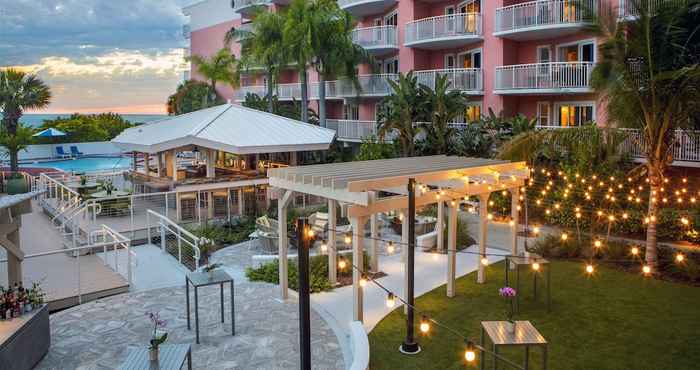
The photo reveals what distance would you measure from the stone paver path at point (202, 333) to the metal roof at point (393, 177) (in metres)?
2.53

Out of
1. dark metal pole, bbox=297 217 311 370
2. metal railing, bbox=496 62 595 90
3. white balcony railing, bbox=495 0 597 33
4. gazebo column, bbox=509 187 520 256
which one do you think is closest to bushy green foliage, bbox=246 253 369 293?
gazebo column, bbox=509 187 520 256

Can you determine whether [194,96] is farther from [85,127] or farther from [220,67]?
[85,127]

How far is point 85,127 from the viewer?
4500cm

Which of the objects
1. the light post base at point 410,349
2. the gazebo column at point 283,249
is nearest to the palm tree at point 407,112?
the gazebo column at point 283,249

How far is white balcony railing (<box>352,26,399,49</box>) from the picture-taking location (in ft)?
92.7

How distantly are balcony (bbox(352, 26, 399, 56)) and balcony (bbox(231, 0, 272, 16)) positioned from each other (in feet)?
32.5

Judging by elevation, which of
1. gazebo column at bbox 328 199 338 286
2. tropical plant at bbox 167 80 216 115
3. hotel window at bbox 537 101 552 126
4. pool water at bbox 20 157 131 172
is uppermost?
tropical plant at bbox 167 80 216 115

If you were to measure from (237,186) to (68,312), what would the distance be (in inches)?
386

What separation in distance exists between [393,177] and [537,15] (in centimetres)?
1530

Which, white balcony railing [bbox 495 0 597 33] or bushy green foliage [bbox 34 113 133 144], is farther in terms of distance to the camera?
bushy green foliage [bbox 34 113 133 144]

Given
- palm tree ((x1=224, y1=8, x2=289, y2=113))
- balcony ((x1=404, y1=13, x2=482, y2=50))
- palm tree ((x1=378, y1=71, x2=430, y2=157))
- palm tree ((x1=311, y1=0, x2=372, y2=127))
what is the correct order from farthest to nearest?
palm tree ((x1=224, y1=8, x2=289, y2=113)) < palm tree ((x1=311, y1=0, x2=372, y2=127)) < balcony ((x1=404, y1=13, x2=482, y2=50)) < palm tree ((x1=378, y1=71, x2=430, y2=157))

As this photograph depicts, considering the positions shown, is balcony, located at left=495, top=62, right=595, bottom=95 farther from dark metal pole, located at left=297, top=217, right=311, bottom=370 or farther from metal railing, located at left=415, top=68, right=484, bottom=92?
dark metal pole, located at left=297, top=217, right=311, bottom=370

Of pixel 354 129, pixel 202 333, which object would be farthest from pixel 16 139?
pixel 202 333

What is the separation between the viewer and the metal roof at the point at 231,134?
63.4 ft
